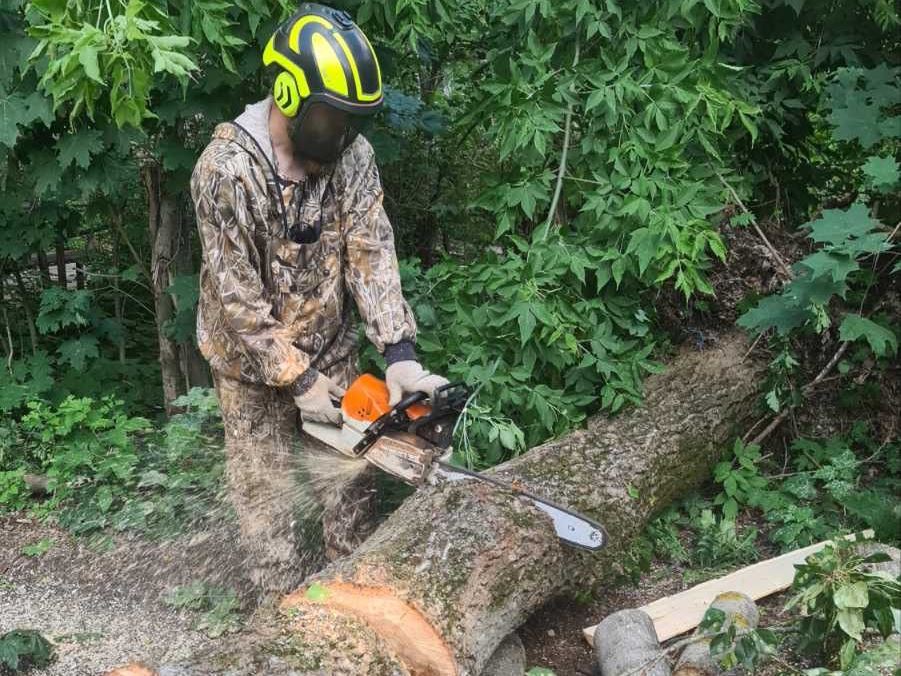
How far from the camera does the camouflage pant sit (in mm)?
3543

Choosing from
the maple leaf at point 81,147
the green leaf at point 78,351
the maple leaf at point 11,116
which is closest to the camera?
the maple leaf at point 11,116

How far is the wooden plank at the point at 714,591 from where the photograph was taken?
3.46 meters

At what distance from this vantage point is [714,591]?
364cm

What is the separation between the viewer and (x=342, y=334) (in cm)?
363

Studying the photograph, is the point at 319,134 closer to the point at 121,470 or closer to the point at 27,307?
the point at 121,470

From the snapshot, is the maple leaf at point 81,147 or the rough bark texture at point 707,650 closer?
the rough bark texture at point 707,650

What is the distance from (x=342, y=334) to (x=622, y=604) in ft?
5.15

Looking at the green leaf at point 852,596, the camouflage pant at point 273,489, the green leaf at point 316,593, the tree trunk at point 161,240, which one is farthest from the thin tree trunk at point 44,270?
the green leaf at point 852,596

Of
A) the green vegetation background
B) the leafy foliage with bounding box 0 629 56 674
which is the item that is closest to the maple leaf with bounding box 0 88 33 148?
the green vegetation background

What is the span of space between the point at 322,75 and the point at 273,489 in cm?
157

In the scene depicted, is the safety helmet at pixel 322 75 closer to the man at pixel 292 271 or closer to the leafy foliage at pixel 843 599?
the man at pixel 292 271

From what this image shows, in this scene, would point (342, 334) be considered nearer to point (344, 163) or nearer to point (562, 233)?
point (344, 163)

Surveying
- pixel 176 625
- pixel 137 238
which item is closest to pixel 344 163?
pixel 176 625

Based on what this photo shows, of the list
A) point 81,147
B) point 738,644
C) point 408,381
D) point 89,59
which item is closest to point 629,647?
point 738,644
